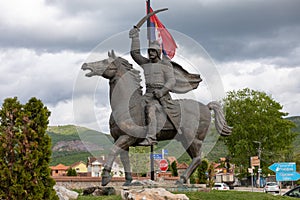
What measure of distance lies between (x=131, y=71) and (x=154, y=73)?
556mm

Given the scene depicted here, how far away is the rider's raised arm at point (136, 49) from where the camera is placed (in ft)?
34.9

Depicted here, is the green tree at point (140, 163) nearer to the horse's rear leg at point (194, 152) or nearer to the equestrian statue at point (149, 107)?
the equestrian statue at point (149, 107)

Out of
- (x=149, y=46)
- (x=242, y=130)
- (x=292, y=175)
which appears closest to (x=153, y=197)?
(x=149, y=46)

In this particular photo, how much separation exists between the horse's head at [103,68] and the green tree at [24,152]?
2.46 metres

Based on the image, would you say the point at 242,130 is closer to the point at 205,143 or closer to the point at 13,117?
the point at 205,143

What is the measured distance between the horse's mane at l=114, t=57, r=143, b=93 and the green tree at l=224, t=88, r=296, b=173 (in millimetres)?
31323

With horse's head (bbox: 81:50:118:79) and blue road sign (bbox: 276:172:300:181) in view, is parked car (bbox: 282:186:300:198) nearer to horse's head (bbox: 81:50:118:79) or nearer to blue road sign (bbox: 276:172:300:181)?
blue road sign (bbox: 276:172:300:181)

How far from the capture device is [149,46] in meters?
10.7

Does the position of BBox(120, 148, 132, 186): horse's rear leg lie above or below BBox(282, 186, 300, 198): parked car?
above

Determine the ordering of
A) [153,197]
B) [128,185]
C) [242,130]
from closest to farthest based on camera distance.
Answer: [153,197] < [128,185] < [242,130]

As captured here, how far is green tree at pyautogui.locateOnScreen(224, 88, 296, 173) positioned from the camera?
136 feet

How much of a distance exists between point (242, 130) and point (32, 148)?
35.3 m

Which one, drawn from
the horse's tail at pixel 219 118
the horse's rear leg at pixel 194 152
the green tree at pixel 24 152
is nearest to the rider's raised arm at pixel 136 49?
the horse's tail at pixel 219 118

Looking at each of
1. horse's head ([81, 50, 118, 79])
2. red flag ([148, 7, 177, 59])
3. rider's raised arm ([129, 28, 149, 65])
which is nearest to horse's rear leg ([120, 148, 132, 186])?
horse's head ([81, 50, 118, 79])
